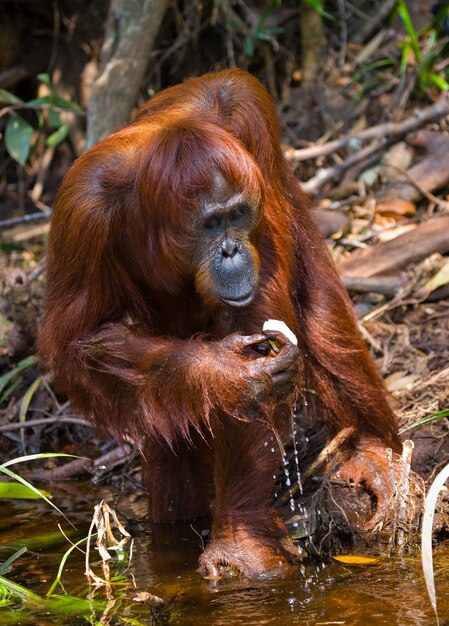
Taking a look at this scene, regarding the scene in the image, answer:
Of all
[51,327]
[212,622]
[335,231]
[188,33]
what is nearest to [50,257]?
[51,327]

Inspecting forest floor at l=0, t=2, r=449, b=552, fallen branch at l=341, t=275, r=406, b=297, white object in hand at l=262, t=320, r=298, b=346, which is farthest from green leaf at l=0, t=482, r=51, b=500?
fallen branch at l=341, t=275, r=406, b=297

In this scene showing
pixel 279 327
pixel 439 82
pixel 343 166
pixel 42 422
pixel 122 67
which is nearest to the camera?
pixel 279 327

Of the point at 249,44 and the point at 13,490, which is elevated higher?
the point at 249,44

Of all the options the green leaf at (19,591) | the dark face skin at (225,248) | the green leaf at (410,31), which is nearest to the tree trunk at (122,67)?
the green leaf at (410,31)

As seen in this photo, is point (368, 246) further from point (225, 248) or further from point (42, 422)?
point (225, 248)

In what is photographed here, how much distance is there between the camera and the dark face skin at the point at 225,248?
3.64m

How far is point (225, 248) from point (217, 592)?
1208 mm

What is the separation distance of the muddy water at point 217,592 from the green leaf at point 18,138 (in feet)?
12.0

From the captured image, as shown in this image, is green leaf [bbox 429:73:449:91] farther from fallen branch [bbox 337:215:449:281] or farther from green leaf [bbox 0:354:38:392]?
green leaf [bbox 0:354:38:392]

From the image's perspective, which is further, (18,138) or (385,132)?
(18,138)

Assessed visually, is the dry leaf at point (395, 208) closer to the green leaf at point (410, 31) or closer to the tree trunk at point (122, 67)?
the green leaf at point (410, 31)

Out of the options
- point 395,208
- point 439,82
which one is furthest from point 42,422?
point 439,82

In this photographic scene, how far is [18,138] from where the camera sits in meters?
7.32

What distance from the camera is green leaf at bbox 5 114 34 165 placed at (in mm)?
7246
